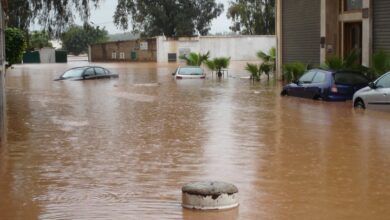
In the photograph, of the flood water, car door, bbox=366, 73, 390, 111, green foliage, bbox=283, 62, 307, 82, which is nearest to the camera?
the flood water

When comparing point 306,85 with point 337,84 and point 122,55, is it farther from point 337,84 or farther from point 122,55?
point 122,55

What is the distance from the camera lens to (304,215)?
8219mm

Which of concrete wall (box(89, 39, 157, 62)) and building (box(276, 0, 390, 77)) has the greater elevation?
building (box(276, 0, 390, 77))

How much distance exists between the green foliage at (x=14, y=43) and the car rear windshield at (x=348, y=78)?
14.2m

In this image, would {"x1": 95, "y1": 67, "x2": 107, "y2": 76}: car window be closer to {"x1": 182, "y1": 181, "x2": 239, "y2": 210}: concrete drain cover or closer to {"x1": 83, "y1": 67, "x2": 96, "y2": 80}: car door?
{"x1": 83, "y1": 67, "x2": 96, "y2": 80}: car door

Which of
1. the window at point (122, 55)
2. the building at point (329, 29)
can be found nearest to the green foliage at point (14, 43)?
the building at point (329, 29)

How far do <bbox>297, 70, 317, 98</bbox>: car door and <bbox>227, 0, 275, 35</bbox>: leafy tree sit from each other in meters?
42.3

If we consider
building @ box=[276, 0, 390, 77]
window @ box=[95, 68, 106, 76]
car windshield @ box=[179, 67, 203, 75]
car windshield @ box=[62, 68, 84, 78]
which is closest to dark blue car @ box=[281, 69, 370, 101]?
building @ box=[276, 0, 390, 77]

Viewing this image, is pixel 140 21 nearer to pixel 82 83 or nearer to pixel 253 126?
pixel 82 83

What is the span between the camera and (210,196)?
8312mm

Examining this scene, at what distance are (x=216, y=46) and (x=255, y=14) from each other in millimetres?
4955

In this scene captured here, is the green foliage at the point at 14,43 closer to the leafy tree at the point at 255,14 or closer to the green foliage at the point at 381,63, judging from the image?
the green foliage at the point at 381,63

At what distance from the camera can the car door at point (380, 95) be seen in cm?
1942

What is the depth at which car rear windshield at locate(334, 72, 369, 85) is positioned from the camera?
23500mm
